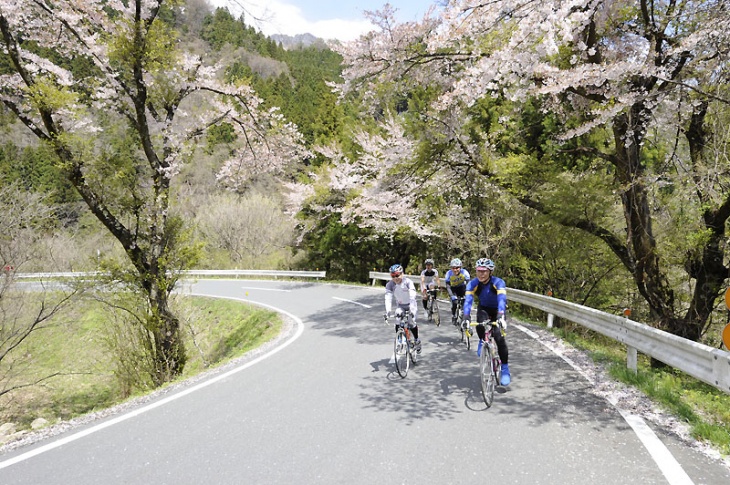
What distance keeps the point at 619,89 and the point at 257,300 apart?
617 inches

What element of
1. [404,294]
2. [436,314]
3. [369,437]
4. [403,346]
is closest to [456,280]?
[436,314]

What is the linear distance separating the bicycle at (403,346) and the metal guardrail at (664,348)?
3190 millimetres

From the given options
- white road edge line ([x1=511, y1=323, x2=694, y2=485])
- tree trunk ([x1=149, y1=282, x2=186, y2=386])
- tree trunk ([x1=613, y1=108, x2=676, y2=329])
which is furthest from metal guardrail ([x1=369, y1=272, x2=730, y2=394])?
tree trunk ([x1=149, y1=282, x2=186, y2=386])

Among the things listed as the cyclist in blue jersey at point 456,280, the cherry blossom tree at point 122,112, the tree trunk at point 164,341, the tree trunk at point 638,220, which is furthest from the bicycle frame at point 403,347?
the tree trunk at point 164,341

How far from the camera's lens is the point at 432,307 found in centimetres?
1138

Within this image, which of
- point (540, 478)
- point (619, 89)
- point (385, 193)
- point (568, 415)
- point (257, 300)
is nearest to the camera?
point (540, 478)

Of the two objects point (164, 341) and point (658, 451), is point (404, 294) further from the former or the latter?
point (164, 341)

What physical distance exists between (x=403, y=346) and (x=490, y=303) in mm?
1571

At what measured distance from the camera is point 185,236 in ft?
32.0

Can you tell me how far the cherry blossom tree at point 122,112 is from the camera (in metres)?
8.52

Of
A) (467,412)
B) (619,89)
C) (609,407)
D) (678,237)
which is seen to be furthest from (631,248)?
(467,412)

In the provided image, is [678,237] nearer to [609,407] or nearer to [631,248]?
[631,248]

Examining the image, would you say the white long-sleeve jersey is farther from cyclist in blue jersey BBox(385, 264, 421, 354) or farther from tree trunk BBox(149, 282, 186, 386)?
tree trunk BBox(149, 282, 186, 386)

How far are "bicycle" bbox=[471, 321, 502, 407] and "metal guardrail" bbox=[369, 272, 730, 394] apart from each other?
193 cm
